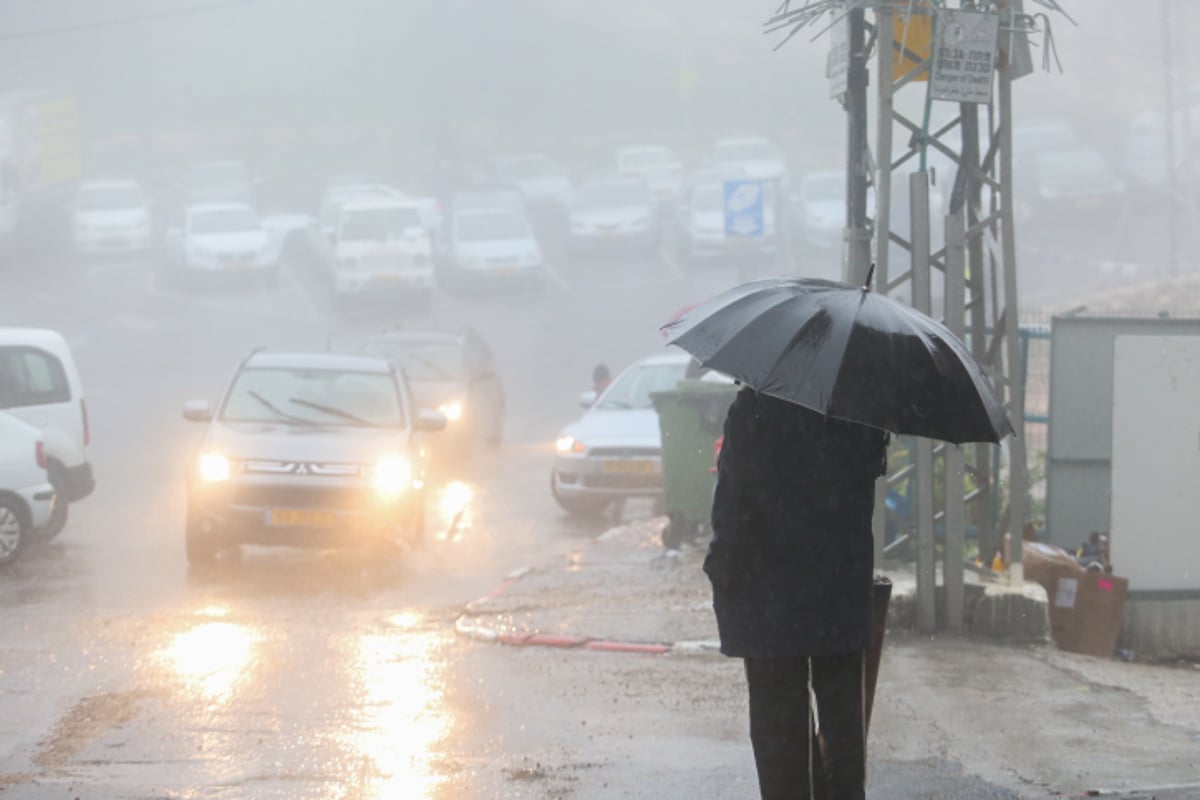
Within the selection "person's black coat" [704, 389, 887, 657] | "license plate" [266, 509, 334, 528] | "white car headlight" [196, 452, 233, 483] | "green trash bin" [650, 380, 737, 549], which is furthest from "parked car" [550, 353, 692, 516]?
"person's black coat" [704, 389, 887, 657]

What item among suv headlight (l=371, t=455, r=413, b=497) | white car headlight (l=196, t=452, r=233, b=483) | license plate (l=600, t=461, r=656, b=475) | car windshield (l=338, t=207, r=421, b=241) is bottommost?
license plate (l=600, t=461, r=656, b=475)

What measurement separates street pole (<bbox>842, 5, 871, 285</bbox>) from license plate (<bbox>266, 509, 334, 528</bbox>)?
16.5 ft

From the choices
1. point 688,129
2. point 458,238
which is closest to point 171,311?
point 458,238

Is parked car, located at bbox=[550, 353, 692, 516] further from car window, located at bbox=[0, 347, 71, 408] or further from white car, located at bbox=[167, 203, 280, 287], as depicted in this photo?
white car, located at bbox=[167, 203, 280, 287]

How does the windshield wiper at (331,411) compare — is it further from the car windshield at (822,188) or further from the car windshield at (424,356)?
the car windshield at (822,188)

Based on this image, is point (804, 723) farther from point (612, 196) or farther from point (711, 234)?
point (612, 196)

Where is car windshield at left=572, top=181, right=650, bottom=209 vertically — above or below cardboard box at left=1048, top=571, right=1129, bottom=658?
above

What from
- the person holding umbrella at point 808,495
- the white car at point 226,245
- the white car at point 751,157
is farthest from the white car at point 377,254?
the person holding umbrella at point 808,495

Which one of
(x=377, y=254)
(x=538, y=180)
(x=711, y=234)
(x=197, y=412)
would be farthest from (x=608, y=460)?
(x=538, y=180)

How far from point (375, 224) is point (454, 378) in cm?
1362

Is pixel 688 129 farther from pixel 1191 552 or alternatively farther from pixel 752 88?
pixel 1191 552

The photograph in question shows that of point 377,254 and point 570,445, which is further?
point 377,254

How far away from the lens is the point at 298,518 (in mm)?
12008

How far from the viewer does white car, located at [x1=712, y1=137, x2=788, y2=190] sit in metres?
44.8
